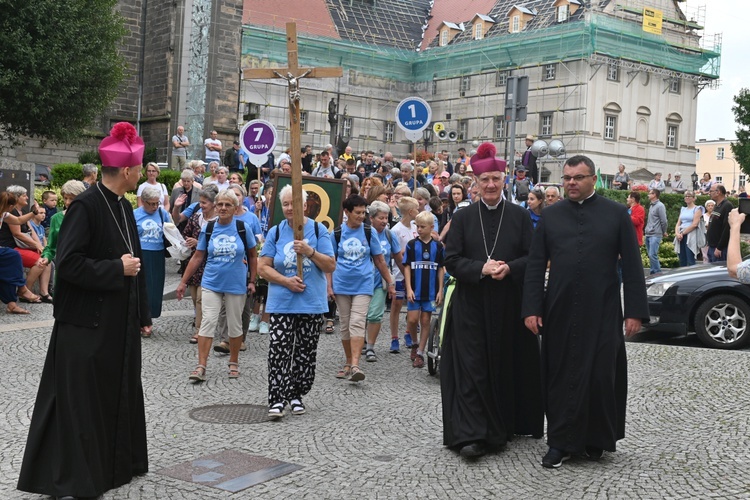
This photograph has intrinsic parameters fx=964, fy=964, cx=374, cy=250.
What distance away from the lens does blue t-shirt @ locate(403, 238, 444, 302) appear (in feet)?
34.1

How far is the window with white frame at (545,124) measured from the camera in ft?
200

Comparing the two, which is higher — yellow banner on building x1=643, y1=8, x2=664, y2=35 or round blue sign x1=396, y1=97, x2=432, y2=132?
yellow banner on building x1=643, y1=8, x2=664, y2=35

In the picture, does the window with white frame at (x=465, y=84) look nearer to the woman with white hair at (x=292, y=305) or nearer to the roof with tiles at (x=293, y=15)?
the roof with tiles at (x=293, y=15)

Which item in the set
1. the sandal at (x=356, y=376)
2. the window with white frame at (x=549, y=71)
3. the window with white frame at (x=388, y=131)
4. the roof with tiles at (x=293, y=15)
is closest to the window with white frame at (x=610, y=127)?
the window with white frame at (x=549, y=71)

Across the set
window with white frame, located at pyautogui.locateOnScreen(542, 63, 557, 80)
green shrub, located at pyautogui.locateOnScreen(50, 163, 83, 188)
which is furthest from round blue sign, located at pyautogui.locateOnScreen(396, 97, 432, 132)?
window with white frame, located at pyautogui.locateOnScreen(542, 63, 557, 80)

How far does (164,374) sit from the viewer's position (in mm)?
9352

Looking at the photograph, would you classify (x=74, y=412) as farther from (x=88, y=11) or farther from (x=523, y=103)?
(x=88, y=11)

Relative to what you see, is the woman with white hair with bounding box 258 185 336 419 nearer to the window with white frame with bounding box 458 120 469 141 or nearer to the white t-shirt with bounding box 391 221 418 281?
the white t-shirt with bounding box 391 221 418 281

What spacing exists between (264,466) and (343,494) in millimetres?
777

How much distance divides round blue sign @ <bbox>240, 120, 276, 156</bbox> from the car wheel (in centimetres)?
755

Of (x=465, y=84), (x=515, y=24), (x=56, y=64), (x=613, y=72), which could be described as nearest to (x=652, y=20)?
(x=613, y=72)

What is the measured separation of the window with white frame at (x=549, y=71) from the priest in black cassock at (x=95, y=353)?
5658 centimetres

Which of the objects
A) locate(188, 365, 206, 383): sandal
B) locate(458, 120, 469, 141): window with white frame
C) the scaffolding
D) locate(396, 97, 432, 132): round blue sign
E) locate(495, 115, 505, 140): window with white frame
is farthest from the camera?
locate(458, 120, 469, 141): window with white frame

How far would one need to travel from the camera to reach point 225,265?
9.39 metres
